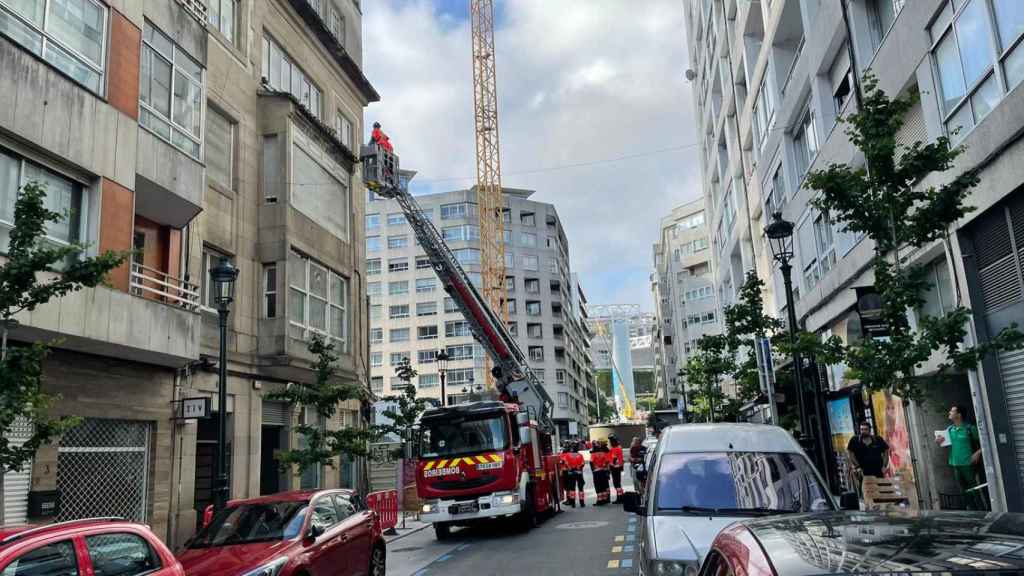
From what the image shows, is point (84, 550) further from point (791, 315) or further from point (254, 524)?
point (791, 315)

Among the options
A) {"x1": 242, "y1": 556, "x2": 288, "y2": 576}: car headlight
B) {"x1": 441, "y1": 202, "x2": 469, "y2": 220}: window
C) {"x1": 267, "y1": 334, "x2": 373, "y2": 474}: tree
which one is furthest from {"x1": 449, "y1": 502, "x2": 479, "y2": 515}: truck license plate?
{"x1": 441, "y1": 202, "x2": 469, "y2": 220}: window

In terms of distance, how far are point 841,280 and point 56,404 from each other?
17.6 meters

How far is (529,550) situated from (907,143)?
35.4 ft

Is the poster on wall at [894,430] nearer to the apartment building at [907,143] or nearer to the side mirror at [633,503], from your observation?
the apartment building at [907,143]

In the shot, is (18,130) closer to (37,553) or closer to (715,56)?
(37,553)

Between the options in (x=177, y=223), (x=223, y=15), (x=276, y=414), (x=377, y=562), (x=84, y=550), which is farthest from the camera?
(x=276, y=414)

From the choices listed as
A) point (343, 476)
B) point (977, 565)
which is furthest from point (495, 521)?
point (977, 565)

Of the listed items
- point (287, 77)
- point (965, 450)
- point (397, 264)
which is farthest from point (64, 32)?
point (397, 264)

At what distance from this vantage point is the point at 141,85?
620 inches

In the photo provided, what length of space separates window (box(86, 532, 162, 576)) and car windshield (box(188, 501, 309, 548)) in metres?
2.52

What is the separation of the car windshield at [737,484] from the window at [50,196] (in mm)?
9404

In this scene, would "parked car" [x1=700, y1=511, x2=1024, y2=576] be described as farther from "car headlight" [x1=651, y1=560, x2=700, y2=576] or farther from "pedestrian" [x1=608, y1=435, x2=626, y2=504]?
"pedestrian" [x1=608, y1=435, x2=626, y2=504]

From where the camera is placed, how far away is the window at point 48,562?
5.36 metres

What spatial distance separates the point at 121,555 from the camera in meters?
6.36
